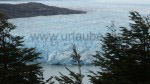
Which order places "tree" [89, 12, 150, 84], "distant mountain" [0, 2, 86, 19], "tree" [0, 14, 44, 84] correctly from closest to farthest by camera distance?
"tree" [89, 12, 150, 84] → "tree" [0, 14, 44, 84] → "distant mountain" [0, 2, 86, 19]

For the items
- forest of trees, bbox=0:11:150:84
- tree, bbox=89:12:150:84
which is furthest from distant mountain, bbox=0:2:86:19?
tree, bbox=89:12:150:84

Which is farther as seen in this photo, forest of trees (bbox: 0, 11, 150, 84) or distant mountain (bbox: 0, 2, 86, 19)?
distant mountain (bbox: 0, 2, 86, 19)

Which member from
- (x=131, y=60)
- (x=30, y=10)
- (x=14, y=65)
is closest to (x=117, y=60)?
(x=131, y=60)

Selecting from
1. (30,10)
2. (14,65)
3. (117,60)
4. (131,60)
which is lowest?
(30,10)

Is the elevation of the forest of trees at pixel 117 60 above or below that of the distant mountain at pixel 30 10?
above

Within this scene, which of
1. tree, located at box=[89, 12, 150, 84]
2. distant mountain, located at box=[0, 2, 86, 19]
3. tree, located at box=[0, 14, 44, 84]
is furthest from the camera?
distant mountain, located at box=[0, 2, 86, 19]

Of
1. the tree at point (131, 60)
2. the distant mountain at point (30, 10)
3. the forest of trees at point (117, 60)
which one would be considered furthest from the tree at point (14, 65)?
the distant mountain at point (30, 10)

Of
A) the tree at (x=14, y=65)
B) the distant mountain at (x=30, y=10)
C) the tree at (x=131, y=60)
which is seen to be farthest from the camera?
the distant mountain at (x=30, y=10)

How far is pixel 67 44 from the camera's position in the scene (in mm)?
17500

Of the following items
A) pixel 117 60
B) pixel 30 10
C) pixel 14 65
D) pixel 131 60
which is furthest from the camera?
pixel 30 10

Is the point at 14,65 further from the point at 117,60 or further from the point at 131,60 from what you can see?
the point at 131,60

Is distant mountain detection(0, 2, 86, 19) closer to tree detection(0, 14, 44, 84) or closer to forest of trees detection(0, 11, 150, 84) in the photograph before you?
tree detection(0, 14, 44, 84)

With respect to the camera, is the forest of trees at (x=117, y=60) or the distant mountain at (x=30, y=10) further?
the distant mountain at (x=30, y=10)

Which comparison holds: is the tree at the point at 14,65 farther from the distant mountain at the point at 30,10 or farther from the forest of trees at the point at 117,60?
Result: the distant mountain at the point at 30,10
